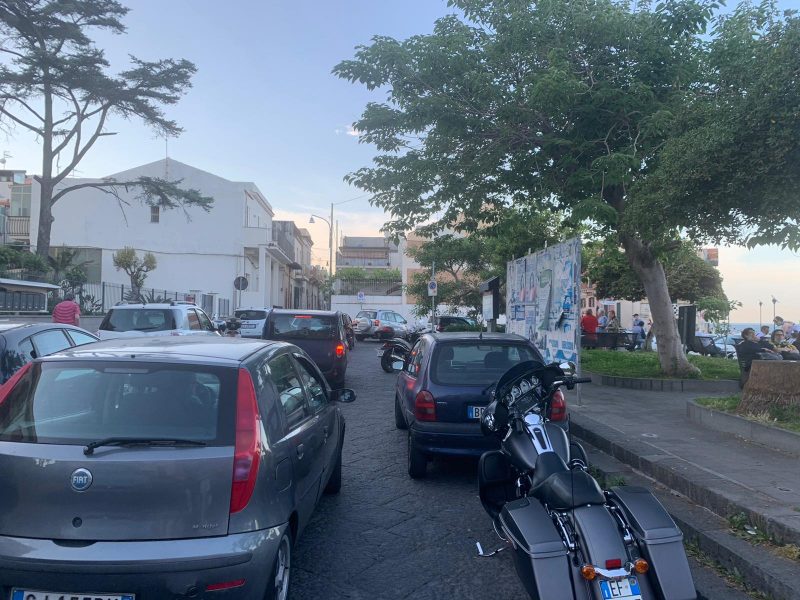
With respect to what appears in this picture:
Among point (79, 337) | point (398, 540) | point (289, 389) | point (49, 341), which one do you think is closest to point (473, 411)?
point (398, 540)

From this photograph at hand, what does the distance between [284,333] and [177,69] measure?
18971 mm

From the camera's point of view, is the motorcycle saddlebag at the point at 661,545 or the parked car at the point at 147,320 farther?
the parked car at the point at 147,320

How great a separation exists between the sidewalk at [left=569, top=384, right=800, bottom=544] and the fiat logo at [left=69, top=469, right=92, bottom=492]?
14.4ft

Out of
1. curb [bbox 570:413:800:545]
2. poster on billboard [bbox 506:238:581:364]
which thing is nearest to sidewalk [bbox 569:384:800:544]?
curb [bbox 570:413:800:545]

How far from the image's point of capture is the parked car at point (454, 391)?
6.82 metres

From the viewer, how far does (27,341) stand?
7066 mm

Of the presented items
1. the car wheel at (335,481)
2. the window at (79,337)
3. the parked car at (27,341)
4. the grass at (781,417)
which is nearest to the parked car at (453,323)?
the grass at (781,417)

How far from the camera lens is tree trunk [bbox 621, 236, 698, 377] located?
47.8ft

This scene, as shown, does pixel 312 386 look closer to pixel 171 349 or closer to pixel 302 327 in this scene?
pixel 171 349

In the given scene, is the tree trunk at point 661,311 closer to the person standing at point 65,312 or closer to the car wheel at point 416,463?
the car wheel at point 416,463

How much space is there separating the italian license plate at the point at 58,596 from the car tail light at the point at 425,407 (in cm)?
396

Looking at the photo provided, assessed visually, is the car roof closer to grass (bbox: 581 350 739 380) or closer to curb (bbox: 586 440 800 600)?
curb (bbox: 586 440 800 600)

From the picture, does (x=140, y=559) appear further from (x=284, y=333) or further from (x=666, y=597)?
(x=284, y=333)

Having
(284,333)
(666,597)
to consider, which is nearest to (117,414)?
(666,597)
